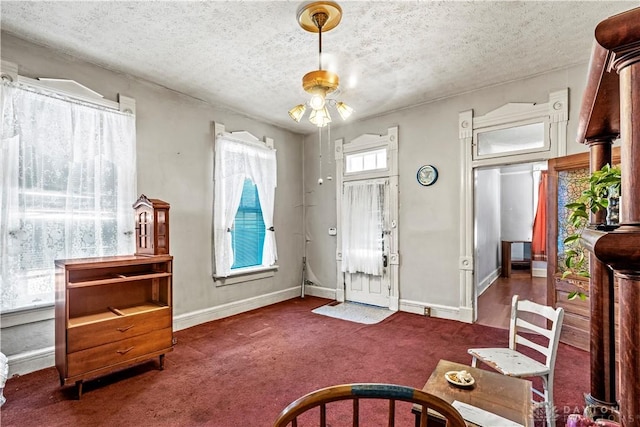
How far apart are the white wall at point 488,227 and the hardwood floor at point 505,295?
24 cm

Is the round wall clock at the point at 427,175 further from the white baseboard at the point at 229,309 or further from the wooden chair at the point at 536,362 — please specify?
the white baseboard at the point at 229,309

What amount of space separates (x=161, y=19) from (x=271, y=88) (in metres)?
1.50

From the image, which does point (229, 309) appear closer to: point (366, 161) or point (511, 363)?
point (366, 161)

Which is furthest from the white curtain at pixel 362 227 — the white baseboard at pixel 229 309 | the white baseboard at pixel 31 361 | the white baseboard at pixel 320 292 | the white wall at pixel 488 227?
the white baseboard at pixel 31 361

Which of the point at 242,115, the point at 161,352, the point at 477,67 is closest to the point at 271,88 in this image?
the point at 242,115

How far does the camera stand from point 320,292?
562 centimetres

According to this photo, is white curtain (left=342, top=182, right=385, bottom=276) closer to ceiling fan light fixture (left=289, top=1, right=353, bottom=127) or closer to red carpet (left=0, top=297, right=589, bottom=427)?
red carpet (left=0, top=297, right=589, bottom=427)

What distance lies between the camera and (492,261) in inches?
283

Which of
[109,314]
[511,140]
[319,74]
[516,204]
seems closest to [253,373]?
[109,314]

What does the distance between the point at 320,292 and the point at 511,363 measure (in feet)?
12.5

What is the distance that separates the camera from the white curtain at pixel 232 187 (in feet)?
14.3

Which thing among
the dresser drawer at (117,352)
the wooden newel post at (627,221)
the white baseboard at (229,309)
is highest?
the wooden newel post at (627,221)

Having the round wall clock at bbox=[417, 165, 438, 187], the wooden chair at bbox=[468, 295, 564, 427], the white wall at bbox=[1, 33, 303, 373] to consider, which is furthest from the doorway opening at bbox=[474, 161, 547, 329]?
the white wall at bbox=[1, 33, 303, 373]

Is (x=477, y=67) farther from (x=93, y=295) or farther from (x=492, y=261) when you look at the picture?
(x=492, y=261)
